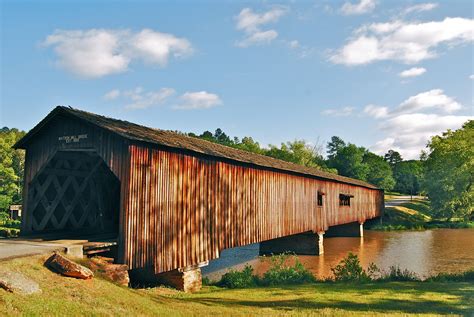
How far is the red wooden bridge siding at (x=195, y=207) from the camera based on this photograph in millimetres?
11539

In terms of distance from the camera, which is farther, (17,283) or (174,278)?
(174,278)

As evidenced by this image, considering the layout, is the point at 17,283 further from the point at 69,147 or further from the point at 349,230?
the point at 349,230

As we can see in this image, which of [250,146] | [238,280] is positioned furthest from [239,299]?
[250,146]

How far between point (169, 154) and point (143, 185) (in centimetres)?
160

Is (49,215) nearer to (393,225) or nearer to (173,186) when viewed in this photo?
(173,186)

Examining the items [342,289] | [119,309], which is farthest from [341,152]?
[119,309]

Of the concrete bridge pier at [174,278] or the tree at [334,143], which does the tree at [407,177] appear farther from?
the concrete bridge pier at [174,278]

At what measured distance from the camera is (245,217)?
56.5 ft

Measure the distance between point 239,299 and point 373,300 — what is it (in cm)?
399

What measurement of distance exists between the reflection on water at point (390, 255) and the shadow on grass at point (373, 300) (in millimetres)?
6074

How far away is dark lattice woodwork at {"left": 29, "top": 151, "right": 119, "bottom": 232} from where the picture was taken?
13859 millimetres

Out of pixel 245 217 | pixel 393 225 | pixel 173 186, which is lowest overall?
pixel 393 225

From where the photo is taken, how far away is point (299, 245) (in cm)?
2672

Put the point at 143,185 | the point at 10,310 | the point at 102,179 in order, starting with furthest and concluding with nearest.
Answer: the point at 102,179 < the point at 143,185 < the point at 10,310
